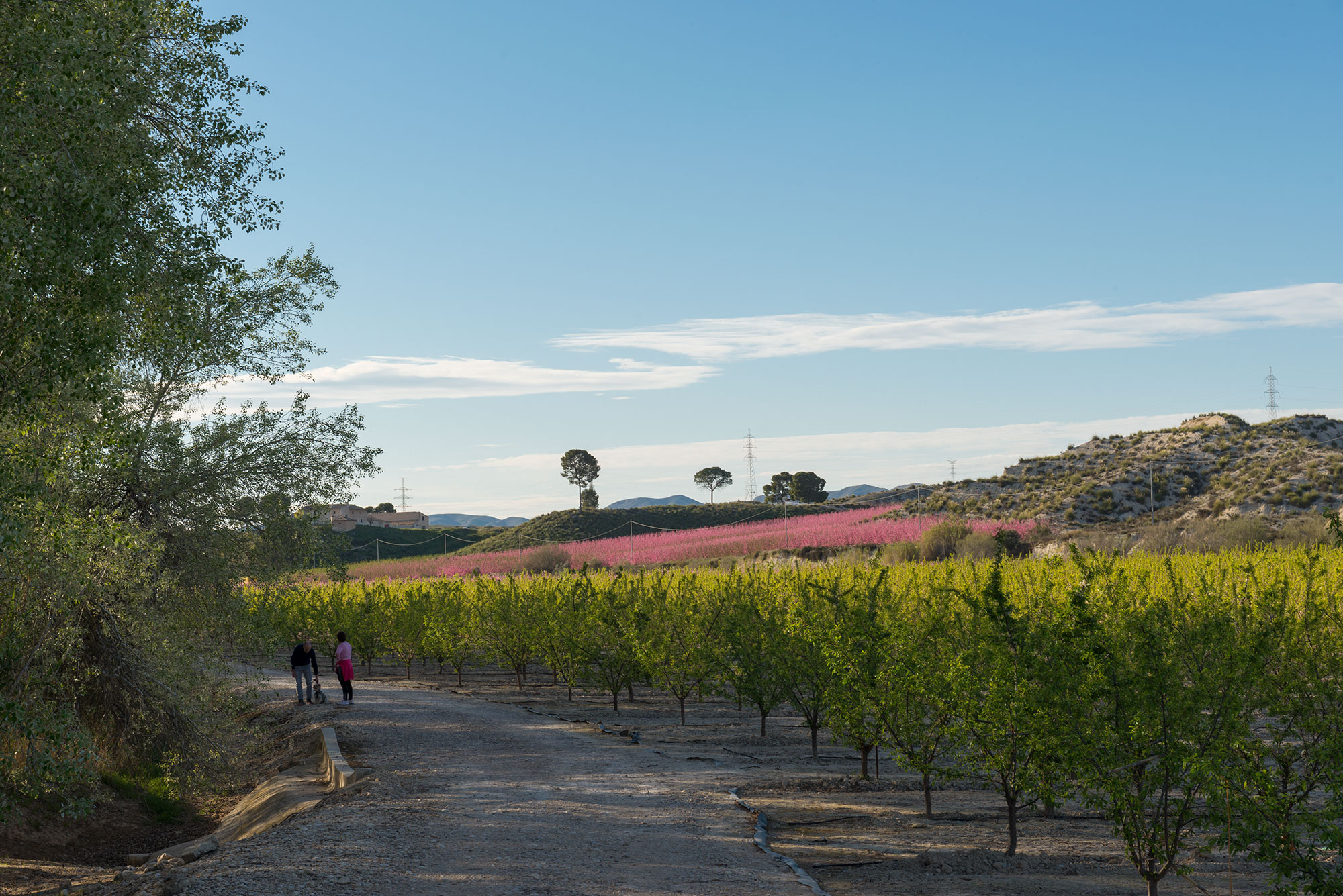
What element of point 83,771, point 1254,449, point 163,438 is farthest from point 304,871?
point 1254,449

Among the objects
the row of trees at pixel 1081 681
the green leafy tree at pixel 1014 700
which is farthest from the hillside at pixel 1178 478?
the green leafy tree at pixel 1014 700

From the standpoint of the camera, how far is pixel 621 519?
8956cm

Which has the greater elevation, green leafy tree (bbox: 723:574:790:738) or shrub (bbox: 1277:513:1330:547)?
shrub (bbox: 1277:513:1330:547)

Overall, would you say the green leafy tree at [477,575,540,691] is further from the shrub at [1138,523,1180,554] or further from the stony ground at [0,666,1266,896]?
the shrub at [1138,523,1180,554]

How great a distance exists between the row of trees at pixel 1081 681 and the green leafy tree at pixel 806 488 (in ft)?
305

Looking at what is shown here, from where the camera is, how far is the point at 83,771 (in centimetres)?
1002

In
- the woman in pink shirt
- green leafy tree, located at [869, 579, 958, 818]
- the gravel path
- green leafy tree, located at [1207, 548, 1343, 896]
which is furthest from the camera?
the woman in pink shirt

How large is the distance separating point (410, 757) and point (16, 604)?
16.8 ft

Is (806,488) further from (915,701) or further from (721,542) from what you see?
(915,701)

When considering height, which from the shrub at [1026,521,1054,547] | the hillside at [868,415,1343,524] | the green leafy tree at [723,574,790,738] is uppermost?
the hillside at [868,415,1343,524]

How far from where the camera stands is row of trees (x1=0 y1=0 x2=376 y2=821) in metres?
7.55

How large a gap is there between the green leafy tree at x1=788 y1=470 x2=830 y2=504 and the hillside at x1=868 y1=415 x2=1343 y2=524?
4770cm

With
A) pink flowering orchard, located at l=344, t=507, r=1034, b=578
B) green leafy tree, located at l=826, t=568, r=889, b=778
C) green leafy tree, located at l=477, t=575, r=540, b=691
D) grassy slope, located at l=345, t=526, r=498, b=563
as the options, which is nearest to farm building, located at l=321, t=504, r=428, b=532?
grassy slope, located at l=345, t=526, r=498, b=563

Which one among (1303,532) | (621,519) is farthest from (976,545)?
(621,519)
